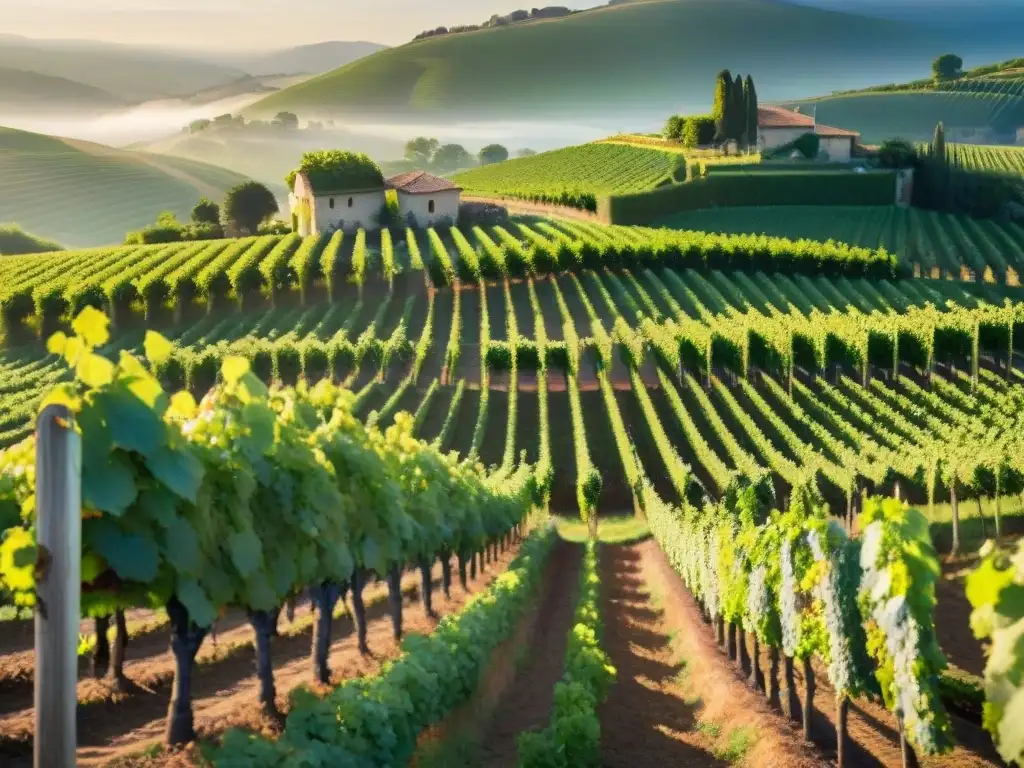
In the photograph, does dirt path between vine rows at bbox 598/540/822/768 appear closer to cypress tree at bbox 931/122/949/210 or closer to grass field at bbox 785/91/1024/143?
cypress tree at bbox 931/122/949/210

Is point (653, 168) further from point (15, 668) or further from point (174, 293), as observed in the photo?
point (15, 668)

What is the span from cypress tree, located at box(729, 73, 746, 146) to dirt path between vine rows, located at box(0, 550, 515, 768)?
3840 inches

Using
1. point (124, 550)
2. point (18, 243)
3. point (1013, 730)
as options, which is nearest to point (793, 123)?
point (18, 243)

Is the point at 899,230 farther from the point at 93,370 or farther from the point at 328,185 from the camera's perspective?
the point at 93,370

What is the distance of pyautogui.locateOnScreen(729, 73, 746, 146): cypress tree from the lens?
109625 mm

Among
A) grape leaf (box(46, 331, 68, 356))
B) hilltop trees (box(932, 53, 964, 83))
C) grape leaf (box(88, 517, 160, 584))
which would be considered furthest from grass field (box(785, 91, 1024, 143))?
grape leaf (box(46, 331, 68, 356))

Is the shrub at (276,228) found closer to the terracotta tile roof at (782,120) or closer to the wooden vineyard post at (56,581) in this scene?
the terracotta tile roof at (782,120)

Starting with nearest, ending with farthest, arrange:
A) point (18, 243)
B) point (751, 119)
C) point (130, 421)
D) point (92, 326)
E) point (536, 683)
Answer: point (92, 326) → point (130, 421) → point (536, 683) → point (751, 119) → point (18, 243)

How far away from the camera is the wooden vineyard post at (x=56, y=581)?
515 cm

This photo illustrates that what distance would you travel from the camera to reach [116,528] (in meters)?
6.75

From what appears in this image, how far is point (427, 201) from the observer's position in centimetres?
8938

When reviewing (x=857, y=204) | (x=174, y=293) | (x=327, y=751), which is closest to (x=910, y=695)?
(x=327, y=751)

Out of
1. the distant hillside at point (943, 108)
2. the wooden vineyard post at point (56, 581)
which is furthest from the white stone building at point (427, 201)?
the distant hillside at point (943, 108)

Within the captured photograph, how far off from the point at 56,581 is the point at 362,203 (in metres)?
85.5
